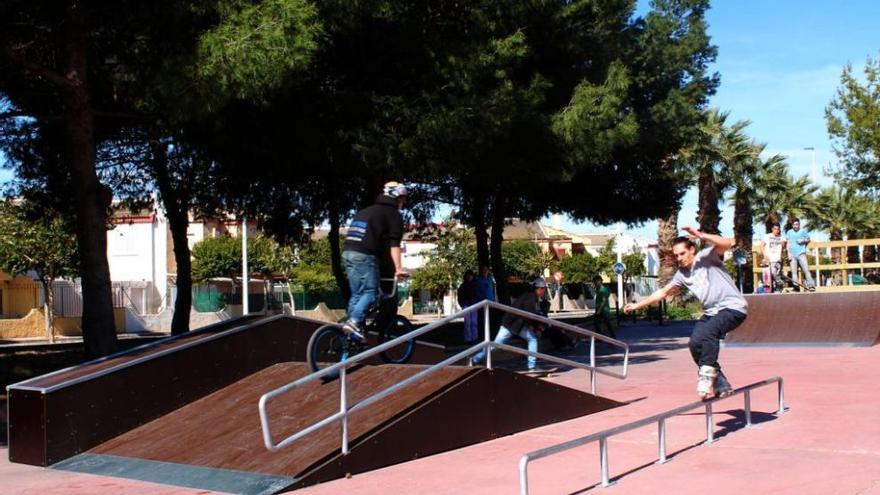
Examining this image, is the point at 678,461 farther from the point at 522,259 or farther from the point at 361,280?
the point at 522,259

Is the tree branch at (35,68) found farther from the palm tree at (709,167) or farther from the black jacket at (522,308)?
the palm tree at (709,167)

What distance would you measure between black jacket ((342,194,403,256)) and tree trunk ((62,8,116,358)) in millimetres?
5698

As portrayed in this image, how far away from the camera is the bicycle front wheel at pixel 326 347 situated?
949 cm

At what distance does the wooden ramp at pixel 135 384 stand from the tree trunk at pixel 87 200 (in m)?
3.32

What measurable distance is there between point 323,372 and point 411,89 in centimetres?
1062

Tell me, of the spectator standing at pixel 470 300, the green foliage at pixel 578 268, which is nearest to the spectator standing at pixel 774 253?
the spectator standing at pixel 470 300

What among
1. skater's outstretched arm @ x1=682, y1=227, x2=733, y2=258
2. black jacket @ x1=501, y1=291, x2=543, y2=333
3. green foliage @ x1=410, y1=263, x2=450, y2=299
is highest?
skater's outstretched arm @ x1=682, y1=227, x2=733, y2=258

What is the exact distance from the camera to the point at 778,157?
41.2m

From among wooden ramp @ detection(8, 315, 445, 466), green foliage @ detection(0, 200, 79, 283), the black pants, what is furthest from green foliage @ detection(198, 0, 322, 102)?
green foliage @ detection(0, 200, 79, 283)

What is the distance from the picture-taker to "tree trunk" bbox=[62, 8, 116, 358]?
1364 centimetres

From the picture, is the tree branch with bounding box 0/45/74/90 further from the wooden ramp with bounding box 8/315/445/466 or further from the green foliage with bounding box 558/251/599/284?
the green foliage with bounding box 558/251/599/284

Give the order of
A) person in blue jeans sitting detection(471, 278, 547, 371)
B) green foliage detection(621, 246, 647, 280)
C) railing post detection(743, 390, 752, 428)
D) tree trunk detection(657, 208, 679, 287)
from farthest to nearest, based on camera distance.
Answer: green foliage detection(621, 246, 647, 280)
tree trunk detection(657, 208, 679, 287)
person in blue jeans sitting detection(471, 278, 547, 371)
railing post detection(743, 390, 752, 428)

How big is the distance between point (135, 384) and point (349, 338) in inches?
85.0

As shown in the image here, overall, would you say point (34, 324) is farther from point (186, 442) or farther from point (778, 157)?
point (186, 442)
